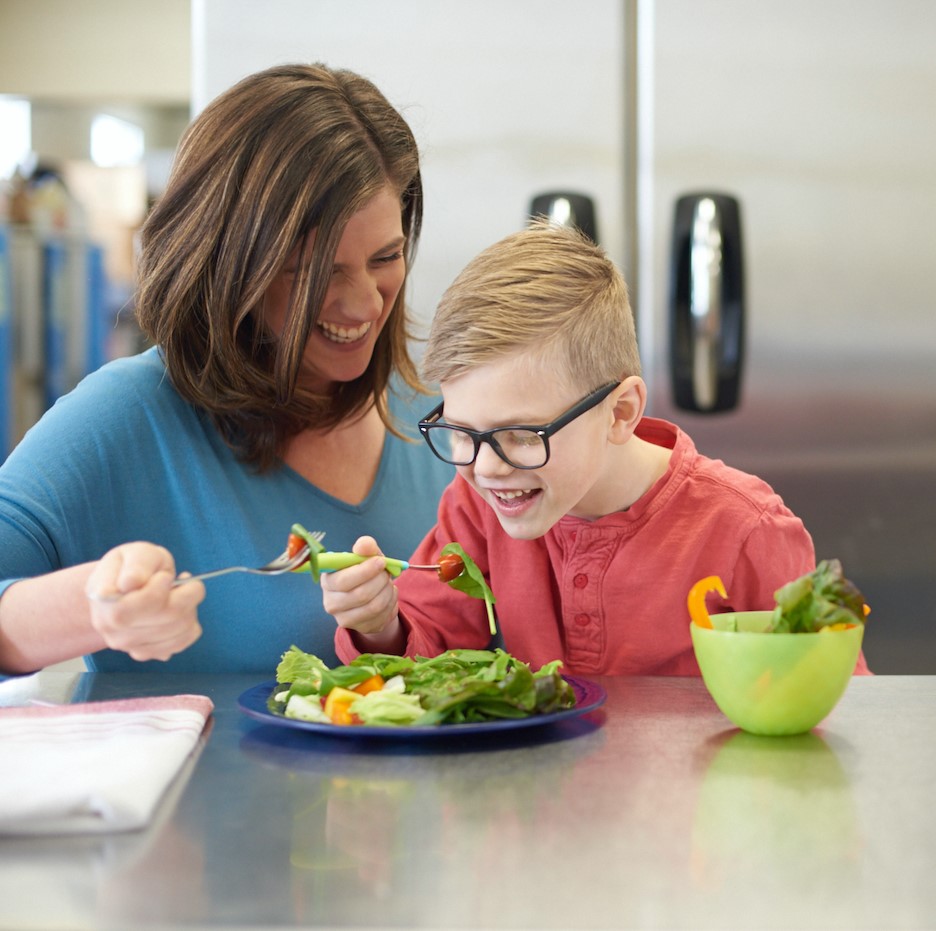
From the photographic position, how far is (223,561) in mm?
1450

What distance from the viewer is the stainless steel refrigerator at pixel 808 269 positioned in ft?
6.83

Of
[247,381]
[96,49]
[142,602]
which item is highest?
[96,49]

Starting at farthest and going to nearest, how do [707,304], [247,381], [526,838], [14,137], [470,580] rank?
[14,137], [707,304], [247,381], [470,580], [526,838]

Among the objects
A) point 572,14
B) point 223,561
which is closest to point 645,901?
point 223,561

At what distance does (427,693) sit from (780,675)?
281 millimetres

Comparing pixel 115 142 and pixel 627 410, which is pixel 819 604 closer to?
pixel 627 410

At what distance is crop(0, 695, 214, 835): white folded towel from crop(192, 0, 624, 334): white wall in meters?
1.32

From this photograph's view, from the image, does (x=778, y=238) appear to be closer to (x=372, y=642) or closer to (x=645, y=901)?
(x=372, y=642)

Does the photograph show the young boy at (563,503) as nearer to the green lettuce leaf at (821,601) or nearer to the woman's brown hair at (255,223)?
Result: the woman's brown hair at (255,223)

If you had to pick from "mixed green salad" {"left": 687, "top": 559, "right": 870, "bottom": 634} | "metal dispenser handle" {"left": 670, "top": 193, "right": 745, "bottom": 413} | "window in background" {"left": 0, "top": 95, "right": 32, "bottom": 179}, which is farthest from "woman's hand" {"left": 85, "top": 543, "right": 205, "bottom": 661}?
"window in background" {"left": 0, "top": 95, "right": 32, "bottom": 179}

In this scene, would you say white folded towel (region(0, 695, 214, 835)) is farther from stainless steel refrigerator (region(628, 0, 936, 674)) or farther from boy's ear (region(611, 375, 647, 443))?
stainless steel refrigerator (region(628, 0, 936, 674))

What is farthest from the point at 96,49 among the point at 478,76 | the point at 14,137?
the point at 478,76

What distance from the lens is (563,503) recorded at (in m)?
1.23

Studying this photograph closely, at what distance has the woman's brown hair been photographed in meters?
1.34
